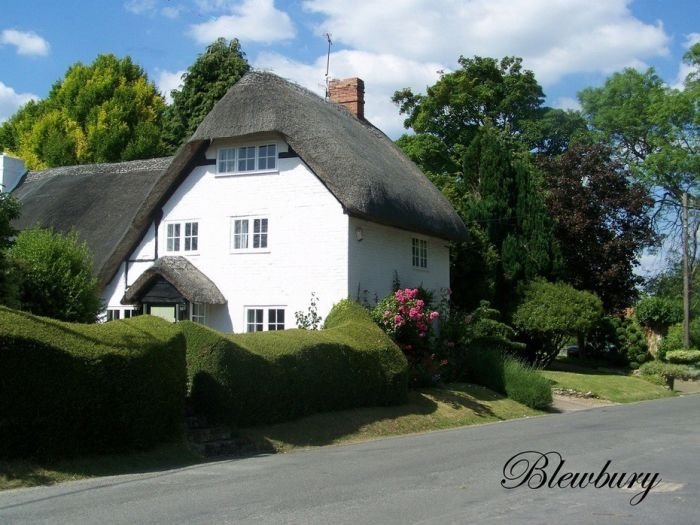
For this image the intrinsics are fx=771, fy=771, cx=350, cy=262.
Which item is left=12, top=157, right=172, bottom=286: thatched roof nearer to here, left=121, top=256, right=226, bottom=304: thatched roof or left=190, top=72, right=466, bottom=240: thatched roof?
left=121, top=256, right=226, bottom=304: thatched roof

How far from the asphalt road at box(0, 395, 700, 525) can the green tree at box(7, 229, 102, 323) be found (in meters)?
7.06

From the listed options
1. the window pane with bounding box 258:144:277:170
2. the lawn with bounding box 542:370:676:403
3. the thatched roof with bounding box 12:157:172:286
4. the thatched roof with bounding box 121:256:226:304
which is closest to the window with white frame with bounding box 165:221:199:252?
the thatched roof with bounding box 121:256:226:304

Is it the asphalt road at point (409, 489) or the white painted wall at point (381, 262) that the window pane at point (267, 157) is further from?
the asphalt road at point (409, 489)

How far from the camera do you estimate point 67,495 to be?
9.48m

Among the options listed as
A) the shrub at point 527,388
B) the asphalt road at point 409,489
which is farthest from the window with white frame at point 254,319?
the asphalt road at point 409,489

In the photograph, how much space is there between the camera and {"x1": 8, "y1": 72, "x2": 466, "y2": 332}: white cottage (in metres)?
21.1

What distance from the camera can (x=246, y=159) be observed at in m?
22.7

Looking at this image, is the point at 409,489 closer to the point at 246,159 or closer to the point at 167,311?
the point at 167,311

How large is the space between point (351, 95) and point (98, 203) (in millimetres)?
10018

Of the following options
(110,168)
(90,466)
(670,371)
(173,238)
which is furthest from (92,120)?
(90,466)

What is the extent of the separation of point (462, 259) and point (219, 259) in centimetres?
1101

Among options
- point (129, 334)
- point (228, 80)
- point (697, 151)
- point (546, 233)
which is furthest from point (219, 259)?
point (697, 151)

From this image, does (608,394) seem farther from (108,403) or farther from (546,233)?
(108,403)

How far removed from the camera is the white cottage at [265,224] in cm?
2111
